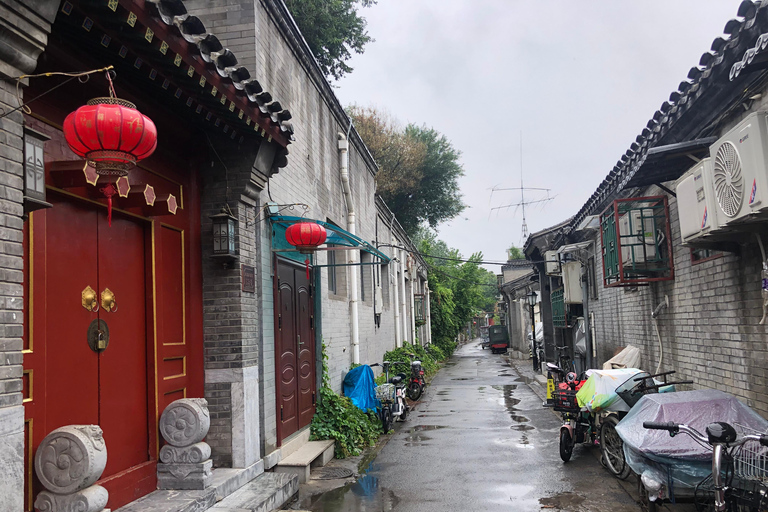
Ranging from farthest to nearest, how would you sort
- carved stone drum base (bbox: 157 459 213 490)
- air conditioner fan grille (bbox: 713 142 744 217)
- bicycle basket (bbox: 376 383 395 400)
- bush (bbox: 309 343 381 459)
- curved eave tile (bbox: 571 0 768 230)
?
bicycle basket (bbox: 376 383 395 400) → bush (bbox: 309 343 381 459) → carved stone drum base (bbox: 157 459 213 490) → air conditioner fan grille (bbox: 713 142 744 217) → curved eave tile (bbox: 571 0 768 230)

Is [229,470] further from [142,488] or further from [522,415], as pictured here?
[522,415]

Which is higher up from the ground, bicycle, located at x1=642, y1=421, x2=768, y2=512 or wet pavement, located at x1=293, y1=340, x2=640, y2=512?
bicycle, located at x1=642, y1=421, x2=768, y2=512

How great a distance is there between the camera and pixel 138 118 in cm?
355

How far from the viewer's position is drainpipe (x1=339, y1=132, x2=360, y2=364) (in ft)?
38.6

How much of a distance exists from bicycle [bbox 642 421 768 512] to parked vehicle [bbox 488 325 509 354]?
3738cm

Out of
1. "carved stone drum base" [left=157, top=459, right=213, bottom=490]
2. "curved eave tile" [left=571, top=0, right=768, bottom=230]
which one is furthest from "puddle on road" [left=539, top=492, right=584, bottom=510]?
"curved eave tile" [left=571, top=0, right=768, bottom=230]

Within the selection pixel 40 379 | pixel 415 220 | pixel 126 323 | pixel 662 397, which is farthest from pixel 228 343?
pixel 415 220

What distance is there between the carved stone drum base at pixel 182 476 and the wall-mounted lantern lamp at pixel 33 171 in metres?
2.80

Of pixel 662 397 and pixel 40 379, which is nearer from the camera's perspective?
pixel 40 379

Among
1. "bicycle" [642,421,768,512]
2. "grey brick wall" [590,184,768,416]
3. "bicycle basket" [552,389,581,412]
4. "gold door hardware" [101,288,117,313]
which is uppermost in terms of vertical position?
"gold door hardware" [101,288,117,313]

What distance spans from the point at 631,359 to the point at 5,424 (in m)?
8.99

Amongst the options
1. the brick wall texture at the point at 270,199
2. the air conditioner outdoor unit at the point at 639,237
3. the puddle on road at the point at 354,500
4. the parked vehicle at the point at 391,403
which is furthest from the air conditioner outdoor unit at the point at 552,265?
the puddle on road at the point at 354,500

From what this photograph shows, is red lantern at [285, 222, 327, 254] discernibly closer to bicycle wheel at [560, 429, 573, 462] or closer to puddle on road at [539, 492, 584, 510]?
puddle on road at [539, 492, 584, 510]

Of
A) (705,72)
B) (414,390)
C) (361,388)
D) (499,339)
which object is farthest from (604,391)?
(499,339)
